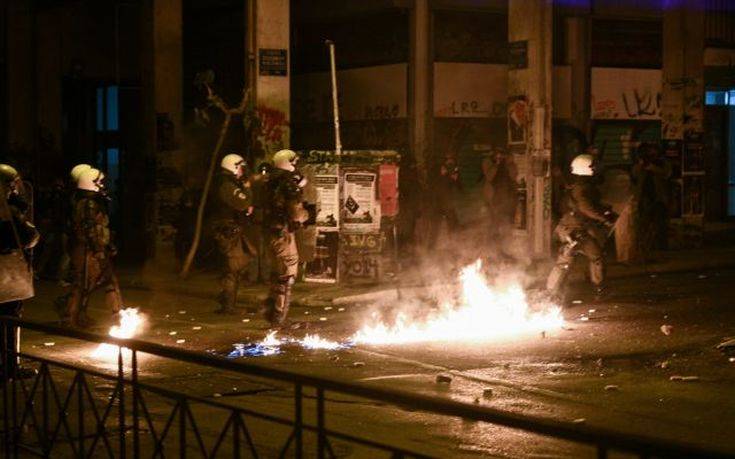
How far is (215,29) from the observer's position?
2656 cm

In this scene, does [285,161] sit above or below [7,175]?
above

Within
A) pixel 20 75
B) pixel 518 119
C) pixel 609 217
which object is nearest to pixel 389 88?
pixel 518 119

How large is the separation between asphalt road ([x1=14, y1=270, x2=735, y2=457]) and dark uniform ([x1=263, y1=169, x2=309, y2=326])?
35 centimetres

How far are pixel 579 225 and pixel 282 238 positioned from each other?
3.74 meters

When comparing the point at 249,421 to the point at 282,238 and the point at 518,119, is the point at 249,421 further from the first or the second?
the point at 518,119

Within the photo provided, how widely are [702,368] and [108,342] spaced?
6.19m

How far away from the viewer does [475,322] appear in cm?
1289

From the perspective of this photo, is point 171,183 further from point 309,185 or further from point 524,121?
point 524,121

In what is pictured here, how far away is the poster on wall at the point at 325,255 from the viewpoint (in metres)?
16.4

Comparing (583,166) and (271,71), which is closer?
(583,166)

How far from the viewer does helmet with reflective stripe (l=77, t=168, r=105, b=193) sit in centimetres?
1248

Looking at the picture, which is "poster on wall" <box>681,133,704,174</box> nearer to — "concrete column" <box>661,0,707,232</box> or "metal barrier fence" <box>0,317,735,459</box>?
"concrete column" <box>661,0,707,232</box>

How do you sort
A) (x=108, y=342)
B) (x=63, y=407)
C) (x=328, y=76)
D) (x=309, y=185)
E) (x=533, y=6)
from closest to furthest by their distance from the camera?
(x=108, y=342)
(x=63, y=407)
(x=309, y=185)
(x=533, y=6)
(x=328, y=76)

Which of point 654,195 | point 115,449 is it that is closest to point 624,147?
point 654,195
